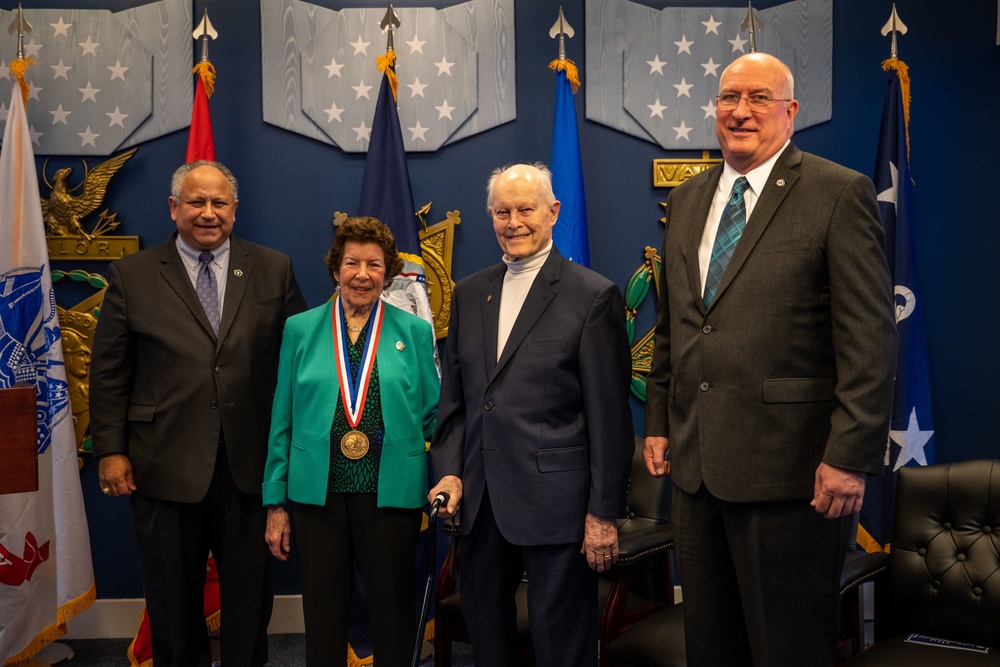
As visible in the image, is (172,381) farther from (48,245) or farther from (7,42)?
(7,42)

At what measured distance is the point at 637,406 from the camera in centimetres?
411

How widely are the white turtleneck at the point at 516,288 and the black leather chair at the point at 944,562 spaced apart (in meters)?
1.32

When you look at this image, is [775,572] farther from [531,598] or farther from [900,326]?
[900,326]

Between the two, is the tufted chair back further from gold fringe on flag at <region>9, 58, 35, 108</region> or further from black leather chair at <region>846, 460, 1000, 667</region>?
gold fringe on flag at <region>9, 58, 35, 108</region>

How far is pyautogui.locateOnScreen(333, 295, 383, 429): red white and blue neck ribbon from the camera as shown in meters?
2.61

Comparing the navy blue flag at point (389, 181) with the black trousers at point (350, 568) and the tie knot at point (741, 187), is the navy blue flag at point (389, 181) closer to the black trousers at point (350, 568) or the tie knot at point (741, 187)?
the black trousers at point (350, 568)

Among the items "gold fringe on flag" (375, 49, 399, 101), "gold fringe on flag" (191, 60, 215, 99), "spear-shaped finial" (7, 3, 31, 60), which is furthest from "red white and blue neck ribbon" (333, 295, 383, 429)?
"spear-shaped finial" (7, 3, 31, 60)

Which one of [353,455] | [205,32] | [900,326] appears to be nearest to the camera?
[353,455]

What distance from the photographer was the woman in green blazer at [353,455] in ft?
8.50

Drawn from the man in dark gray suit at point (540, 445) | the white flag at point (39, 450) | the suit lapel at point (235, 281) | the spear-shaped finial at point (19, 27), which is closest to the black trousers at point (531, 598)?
the man in dark gray suit at point (540, 445)

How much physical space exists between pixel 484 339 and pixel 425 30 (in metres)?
2.07

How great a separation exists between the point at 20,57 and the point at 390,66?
4.84ft

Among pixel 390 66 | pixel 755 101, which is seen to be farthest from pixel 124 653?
pixel 755 101

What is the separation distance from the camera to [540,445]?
233 cm
